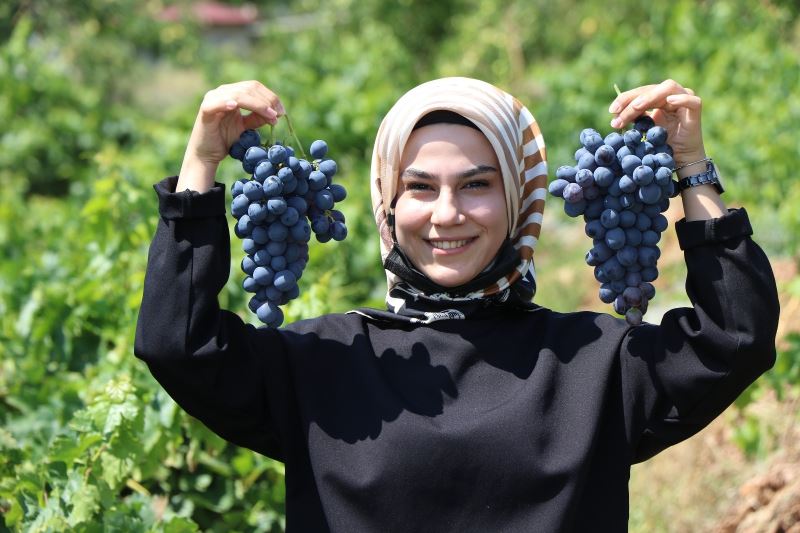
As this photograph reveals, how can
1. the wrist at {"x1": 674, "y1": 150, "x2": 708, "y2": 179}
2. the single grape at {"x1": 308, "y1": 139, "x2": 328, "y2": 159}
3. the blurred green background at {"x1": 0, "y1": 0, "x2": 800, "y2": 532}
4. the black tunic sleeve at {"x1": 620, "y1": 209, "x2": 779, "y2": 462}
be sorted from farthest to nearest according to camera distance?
the blurred green background at {"x1": 0, "y1": 0, "x2": 800, "y2": 532}, the single grape at {"x1": 308, "y1": 139, "x2": 328, "y2": 159}, the wrist at {"x1": 674, "y1": 150, "x2": 708, "y2": 179}, the black tunic sleeve at {"x1": 620, "y1": 209, "x2": 779, "y2": 462}

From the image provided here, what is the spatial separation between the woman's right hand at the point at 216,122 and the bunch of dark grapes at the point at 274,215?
40 millimetres

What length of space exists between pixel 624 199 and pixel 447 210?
1.02 ft

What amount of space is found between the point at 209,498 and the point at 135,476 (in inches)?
12.5

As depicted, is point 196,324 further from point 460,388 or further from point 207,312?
point 460,388

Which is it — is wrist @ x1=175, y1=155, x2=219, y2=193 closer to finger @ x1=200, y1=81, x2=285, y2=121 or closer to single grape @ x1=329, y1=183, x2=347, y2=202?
finger @ x1=200, y1=81, x2=285, y2=121

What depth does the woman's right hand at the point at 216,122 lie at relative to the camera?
6.68 ft

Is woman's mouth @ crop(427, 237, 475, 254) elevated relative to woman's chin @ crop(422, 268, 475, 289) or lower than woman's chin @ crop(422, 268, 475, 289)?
elevated

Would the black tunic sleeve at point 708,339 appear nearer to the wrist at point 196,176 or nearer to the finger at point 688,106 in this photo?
the finger at point 688,106

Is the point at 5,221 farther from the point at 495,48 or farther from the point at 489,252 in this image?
the point at 495,48

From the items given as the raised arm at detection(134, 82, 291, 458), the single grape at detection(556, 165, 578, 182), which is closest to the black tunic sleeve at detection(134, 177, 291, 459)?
the raised arm at detection(134, 82, 291, 458)

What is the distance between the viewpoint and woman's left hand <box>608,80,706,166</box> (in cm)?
201

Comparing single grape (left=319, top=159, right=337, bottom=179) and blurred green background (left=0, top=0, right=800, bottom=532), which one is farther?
blurred green background (left=0, top=0, right=800, bottom=532)

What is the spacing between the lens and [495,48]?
1441 centimetres

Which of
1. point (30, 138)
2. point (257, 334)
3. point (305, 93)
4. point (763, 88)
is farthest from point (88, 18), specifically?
point (257, 334)
